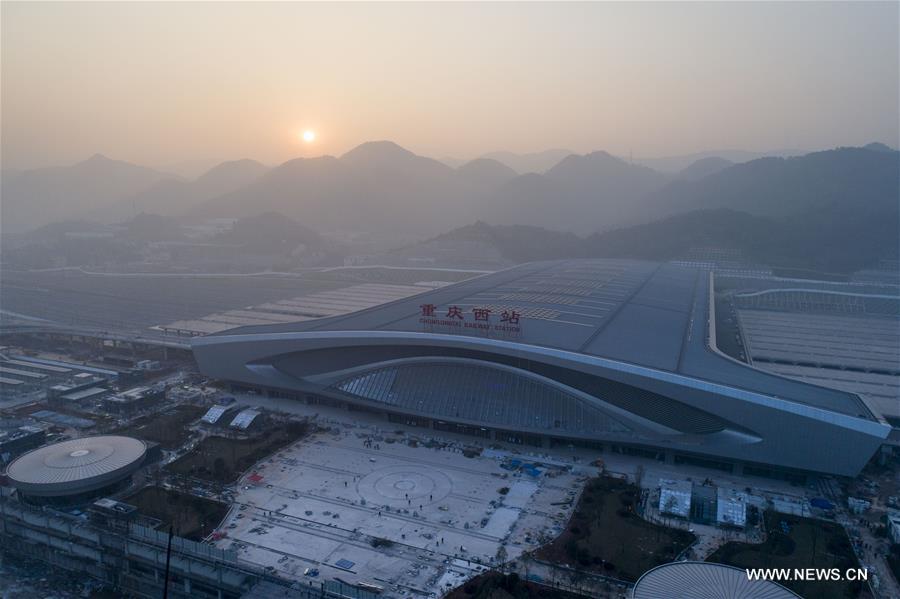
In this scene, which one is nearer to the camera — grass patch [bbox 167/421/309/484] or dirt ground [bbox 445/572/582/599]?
dirt ground [bbox 445/572/582/599]

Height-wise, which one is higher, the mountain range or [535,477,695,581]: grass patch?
the mountain range

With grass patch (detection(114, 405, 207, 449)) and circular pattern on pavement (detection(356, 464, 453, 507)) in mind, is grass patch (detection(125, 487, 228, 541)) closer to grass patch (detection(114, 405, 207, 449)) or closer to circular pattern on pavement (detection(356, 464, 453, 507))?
grass patch (detection(114, 405, 207, 449))

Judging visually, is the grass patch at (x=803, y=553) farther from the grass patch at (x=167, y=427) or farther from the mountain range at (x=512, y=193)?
the mountain range at (x=512, y=193)

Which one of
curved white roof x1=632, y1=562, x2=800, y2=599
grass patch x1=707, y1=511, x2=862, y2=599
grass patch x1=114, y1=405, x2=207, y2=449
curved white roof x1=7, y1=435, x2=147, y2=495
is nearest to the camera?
curved white roof x1=632, y1=562, x2=800, y2=599

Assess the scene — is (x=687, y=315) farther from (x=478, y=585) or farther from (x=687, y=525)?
(x=478, y=585)

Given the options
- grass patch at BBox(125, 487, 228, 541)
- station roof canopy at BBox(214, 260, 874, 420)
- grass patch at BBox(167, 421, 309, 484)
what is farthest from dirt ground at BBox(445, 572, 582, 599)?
station roof canopy at BBox(214, 260, 874, 420)

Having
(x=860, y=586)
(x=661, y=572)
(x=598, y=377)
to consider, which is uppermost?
(x=598, y=377)

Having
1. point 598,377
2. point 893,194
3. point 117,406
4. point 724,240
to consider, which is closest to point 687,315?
point 598,377
